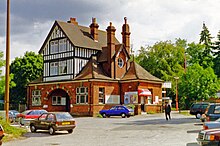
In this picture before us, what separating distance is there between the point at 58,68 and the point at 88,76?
6104mm

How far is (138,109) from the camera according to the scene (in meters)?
46.8

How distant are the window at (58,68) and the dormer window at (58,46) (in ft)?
5.65

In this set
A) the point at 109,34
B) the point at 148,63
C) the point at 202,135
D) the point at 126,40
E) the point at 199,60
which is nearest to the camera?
the point at 202,135

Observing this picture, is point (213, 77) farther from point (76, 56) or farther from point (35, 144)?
point (35, 144)

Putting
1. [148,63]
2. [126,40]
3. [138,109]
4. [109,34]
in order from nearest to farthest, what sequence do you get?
[138,109]
[109,34]
[126,40]
[148,63]

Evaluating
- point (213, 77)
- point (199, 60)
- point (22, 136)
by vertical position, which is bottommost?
point (22, 136)

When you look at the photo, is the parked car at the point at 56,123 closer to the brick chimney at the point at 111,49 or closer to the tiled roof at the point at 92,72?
the tiled roof at the point at 92,72

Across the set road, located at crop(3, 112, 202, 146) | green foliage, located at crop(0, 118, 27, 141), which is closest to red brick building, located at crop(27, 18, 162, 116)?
road, located at crop(3, 112, 202, 146)

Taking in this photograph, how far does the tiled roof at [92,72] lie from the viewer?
158ft

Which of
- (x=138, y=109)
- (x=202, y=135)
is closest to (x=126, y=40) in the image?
(x=138, y=109)

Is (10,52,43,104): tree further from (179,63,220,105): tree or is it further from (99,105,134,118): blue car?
(179,63,220,105): tree

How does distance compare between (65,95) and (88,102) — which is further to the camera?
(65,95)

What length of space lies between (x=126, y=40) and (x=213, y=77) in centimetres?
1325

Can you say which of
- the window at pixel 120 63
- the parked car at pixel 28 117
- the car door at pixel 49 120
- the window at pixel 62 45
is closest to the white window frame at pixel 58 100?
the window at pixel 62 45
